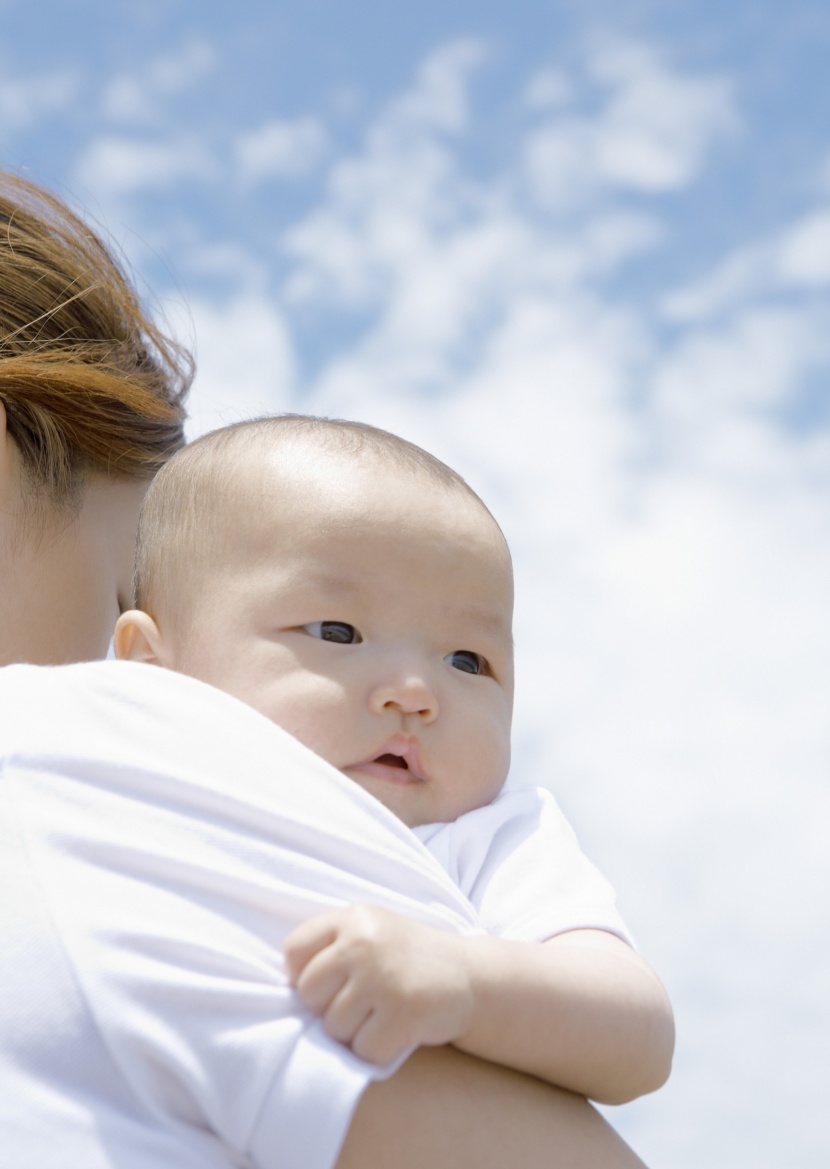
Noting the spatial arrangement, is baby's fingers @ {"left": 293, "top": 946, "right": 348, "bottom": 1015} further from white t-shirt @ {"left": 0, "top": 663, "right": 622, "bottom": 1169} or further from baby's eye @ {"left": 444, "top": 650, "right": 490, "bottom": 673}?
baby's eye @ {"left": 444, "top": 650, "right": 490, "bottom": 673}

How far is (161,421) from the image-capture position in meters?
2.81

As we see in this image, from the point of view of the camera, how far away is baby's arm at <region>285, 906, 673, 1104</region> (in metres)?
1.25

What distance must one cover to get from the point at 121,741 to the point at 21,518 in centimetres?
122

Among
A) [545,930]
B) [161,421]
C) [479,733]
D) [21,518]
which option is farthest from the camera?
[161,421]

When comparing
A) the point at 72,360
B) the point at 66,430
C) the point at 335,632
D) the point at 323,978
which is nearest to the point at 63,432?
the point at 66,430

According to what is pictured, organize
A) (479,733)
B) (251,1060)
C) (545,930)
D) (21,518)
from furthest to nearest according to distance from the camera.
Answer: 1. (21,518)
2. (479,733)
3. (545,930)
4. (251,1060)

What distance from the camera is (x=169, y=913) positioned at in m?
1.26

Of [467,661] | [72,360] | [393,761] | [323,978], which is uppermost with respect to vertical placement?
[72,360]

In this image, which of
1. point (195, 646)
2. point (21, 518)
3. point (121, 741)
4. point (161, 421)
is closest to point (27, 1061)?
point (121, 741)

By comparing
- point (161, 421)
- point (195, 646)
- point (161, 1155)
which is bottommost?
Result: point (161, 1155)

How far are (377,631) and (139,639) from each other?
434mm

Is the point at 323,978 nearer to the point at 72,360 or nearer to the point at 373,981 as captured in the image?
the point at 373,981

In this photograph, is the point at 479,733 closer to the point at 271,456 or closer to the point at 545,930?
the point at 545,930

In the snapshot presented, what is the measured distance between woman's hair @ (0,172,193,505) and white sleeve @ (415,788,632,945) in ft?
3.91
